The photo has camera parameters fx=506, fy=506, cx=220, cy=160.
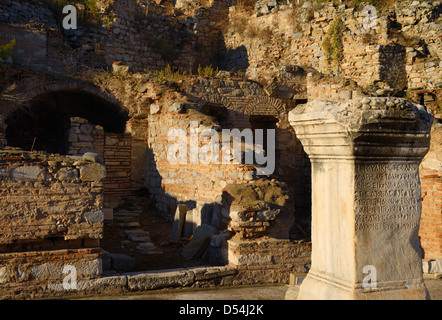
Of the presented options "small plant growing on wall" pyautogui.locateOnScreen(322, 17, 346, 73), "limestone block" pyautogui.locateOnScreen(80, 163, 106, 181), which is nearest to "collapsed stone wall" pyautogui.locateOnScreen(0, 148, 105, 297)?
"limestone block" pyautogui.locateOnScreen(80, 163, 106, 181)

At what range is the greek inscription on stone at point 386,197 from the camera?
3.54 metres

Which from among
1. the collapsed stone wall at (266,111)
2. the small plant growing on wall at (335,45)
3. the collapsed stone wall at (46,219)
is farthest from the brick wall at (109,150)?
the small plant growing on wall at (335,45)

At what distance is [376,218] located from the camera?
11.7ft

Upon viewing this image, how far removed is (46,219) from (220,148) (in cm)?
395

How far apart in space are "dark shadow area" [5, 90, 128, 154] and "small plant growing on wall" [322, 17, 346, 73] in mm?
6618

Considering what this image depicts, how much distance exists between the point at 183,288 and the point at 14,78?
24.5 feet

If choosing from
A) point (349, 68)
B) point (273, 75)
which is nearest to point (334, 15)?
point (349, 68)

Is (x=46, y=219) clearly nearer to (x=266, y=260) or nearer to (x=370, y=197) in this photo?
(x=266, y=260)

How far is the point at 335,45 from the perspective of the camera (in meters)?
15.0

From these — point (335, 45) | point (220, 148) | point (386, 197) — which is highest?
point (335, 45)

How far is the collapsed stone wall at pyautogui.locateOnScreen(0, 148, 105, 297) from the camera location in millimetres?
5527

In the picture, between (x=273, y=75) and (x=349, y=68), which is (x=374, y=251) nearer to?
(x=273, y=75)

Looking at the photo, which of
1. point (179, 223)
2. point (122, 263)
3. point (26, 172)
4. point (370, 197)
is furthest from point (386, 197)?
point (179, 223)

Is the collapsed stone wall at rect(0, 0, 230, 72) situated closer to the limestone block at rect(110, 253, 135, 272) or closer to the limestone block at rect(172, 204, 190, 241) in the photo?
the limestone block at rect(172, 204, 190, 241)
